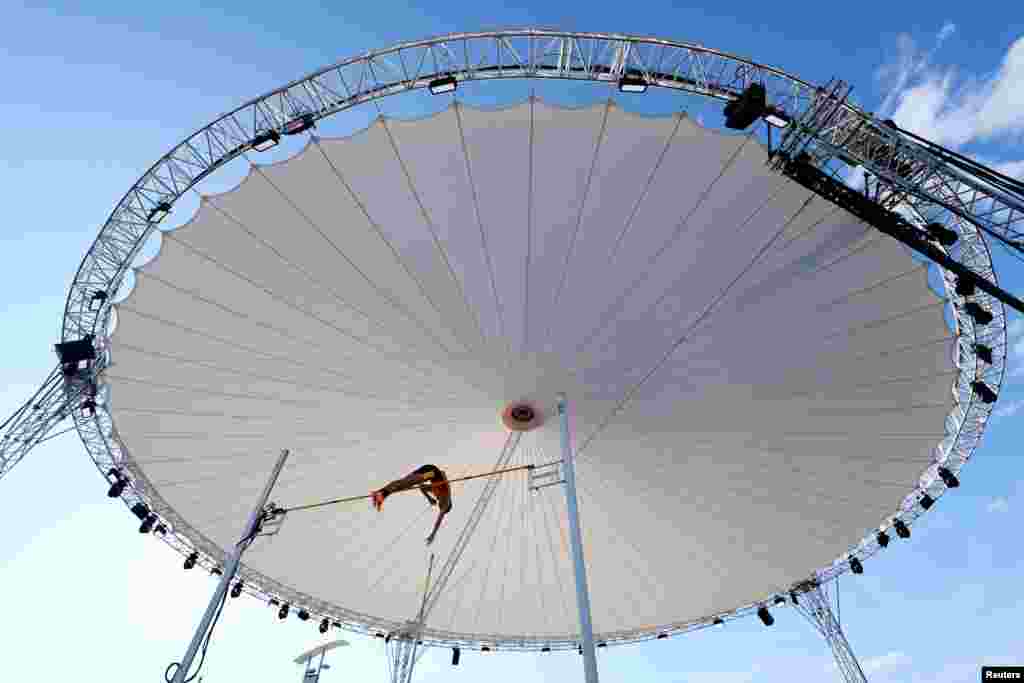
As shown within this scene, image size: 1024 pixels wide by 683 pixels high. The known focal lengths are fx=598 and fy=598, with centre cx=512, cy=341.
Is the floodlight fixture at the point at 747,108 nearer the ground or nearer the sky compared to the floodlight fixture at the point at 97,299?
nearer the sky

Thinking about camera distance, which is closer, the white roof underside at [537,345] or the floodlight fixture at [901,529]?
the white roof underside at [537,345]

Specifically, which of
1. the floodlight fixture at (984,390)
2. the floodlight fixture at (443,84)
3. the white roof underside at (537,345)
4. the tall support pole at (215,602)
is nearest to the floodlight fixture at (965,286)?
the white roof underside at (537,345)

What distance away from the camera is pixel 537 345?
1752cm

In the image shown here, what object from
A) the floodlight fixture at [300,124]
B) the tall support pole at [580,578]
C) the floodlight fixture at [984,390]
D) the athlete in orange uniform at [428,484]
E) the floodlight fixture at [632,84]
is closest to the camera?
the tall support pole at [580,578]

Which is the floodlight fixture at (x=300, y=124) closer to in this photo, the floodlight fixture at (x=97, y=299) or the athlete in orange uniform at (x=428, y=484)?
the floodlight fixture at (x=97, y=299)

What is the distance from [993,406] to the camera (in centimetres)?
1981

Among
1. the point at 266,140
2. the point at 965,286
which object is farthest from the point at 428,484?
the point at 965,286

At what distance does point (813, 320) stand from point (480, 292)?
9.70m

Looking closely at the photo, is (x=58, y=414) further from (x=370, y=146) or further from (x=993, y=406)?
(x=993, y=406)

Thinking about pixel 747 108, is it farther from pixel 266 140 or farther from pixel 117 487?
pixel 117 487

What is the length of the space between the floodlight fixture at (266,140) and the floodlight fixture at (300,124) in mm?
351

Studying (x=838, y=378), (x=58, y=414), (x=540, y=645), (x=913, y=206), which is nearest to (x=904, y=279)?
(x=913, y=206)

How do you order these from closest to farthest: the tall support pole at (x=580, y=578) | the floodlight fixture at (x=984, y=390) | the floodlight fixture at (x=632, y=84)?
1. the tall support pole at (x=580, y=578)
2. the floodlight fixture at (x=632, y=84)
3. the floodlight fixture at (x=984, y=390)

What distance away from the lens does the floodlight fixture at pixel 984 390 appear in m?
19.2
